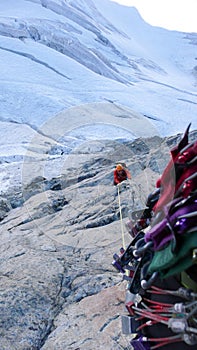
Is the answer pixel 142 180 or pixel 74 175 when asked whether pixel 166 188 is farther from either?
pixel 74 175

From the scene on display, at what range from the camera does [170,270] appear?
124cm

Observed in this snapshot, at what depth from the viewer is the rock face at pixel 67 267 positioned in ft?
7.99

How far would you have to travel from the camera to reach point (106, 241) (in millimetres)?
3514

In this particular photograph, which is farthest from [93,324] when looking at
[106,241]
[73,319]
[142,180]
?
[142,180]

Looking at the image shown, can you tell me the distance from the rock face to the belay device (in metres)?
0.85

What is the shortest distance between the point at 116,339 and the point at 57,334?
1.23ft

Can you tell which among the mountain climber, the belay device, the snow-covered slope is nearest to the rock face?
the mountain climber

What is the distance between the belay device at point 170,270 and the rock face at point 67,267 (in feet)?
2.78

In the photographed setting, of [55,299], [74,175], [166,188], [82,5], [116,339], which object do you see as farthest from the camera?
[82,5]

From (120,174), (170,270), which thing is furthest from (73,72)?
(170,270)

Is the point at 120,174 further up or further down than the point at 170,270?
further down

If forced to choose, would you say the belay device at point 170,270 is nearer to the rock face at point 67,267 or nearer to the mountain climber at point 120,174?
the rock face at point 67,267

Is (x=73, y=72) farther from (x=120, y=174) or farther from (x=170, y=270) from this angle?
(x=170, y=270)

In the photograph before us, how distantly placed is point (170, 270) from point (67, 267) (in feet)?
6.47
